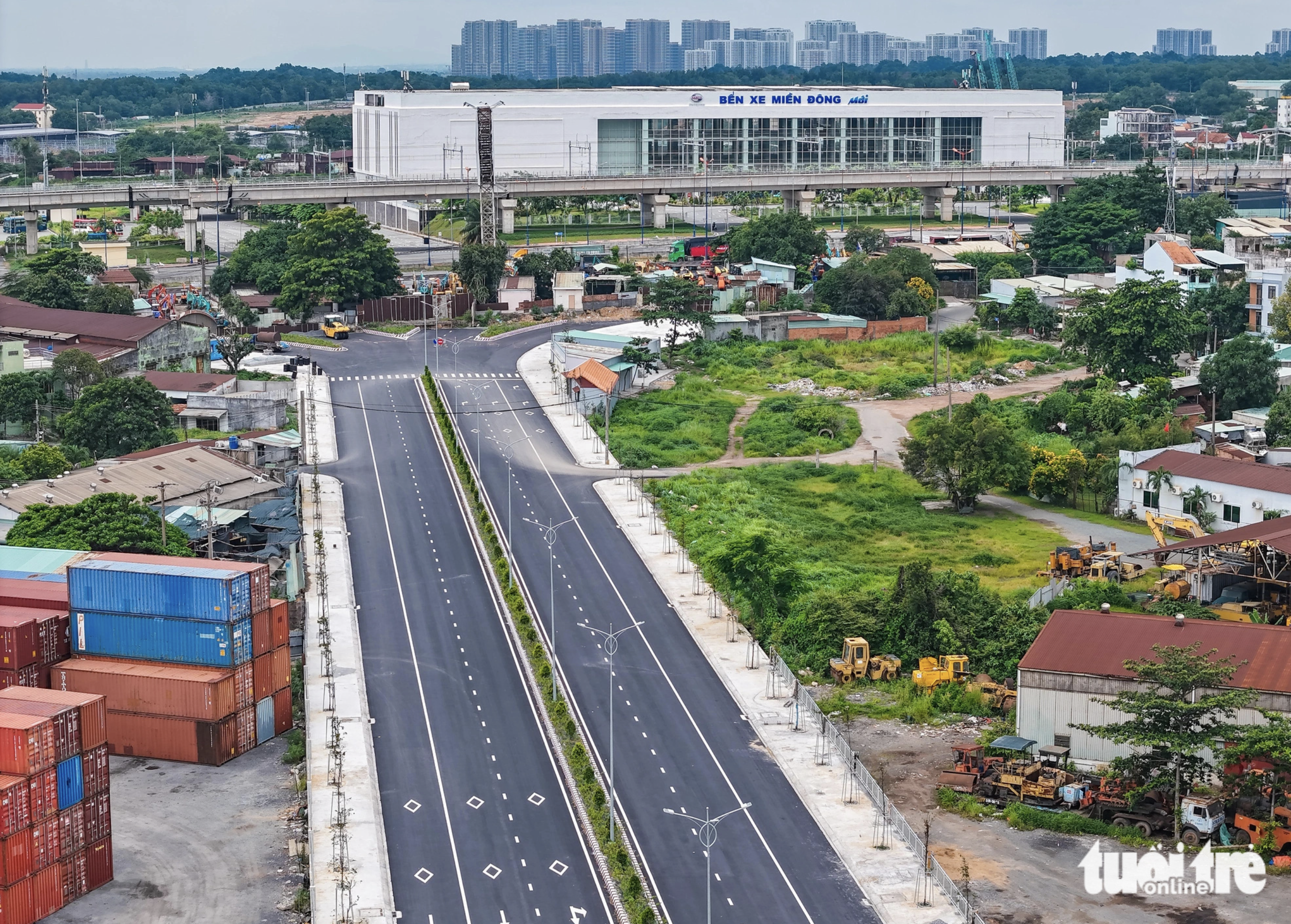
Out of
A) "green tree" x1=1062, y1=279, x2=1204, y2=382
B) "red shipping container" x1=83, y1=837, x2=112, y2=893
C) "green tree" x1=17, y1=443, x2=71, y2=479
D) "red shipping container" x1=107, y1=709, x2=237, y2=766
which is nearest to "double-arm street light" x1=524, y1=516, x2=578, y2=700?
"red shipping container" x1=107, y1=709, x2=237, y2=766

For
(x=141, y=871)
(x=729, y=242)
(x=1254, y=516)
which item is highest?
(x=729, y=242)

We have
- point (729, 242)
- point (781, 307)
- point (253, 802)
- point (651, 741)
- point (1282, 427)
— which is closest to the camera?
point (253, 802)

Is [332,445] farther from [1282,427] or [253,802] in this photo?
[1282,427]

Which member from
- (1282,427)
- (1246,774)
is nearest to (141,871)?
(1246,774)

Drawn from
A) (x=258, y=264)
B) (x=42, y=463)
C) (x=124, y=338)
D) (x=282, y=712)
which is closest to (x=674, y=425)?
(x=42, y=463)

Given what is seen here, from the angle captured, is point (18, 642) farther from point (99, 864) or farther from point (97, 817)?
point (99, 864)

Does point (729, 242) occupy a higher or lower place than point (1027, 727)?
higher
